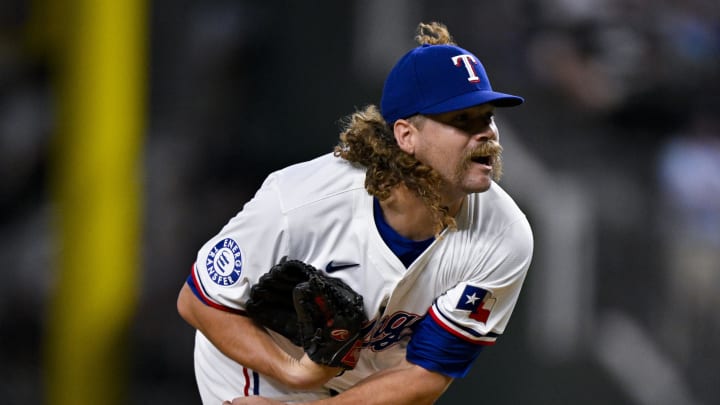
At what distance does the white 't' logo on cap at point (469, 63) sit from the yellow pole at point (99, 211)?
3686 millimetres

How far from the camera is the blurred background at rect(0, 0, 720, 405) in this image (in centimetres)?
579

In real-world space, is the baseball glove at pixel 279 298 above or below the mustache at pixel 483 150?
below

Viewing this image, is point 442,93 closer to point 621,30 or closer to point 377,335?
point 377,335

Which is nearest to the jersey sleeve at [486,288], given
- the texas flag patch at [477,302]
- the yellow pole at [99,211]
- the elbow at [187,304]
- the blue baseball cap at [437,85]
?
the texas flag patch at [477,302]

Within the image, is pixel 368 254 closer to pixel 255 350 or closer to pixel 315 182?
pixel 315 182

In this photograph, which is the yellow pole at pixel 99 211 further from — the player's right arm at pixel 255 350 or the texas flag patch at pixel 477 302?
the texas flag patch at pixel 477 302

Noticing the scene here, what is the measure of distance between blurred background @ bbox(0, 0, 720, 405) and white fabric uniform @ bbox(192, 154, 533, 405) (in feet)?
8.56

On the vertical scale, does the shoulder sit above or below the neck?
above

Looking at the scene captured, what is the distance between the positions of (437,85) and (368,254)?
52 centimetres

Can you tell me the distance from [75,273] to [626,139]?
10.8 ft

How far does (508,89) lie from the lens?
19.3 ft

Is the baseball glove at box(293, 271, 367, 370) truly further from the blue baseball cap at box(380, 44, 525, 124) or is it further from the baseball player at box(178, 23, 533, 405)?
the blue baseball cap at box(380, 44, 525, 124)

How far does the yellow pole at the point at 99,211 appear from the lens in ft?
20.2

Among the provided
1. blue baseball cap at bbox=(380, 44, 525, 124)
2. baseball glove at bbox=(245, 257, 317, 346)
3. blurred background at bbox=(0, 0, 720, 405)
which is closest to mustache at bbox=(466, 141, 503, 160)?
blue baseball cap at bbox=(380, 44, 525, 124)
